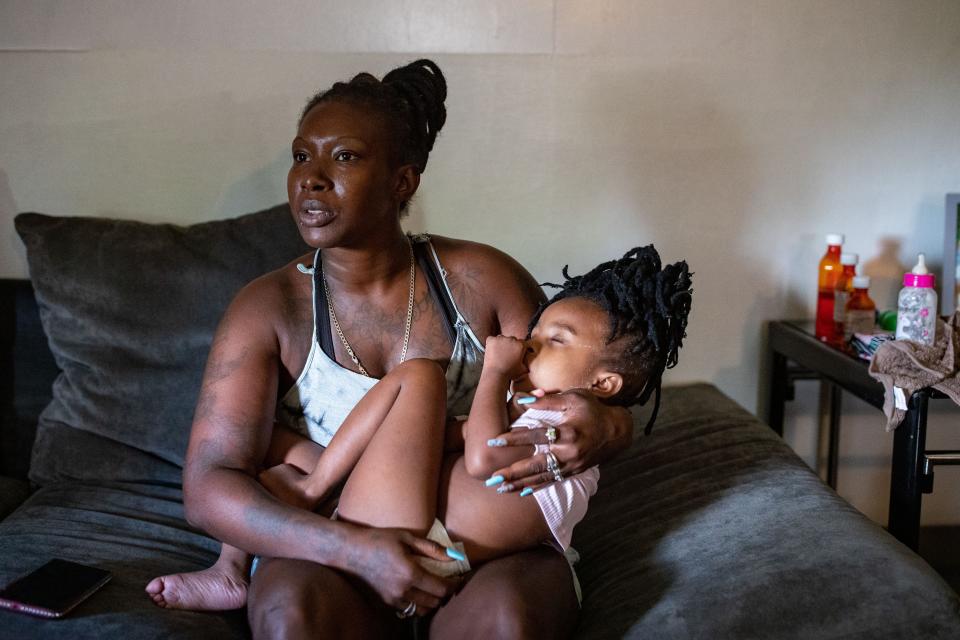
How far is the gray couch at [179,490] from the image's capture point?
152 centimetres

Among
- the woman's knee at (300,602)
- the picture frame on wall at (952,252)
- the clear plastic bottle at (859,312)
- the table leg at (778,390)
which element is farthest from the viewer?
the table leg at (778,390)

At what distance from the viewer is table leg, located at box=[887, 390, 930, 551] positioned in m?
2.00

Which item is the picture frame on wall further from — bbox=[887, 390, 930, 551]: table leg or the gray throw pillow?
the gray throw pillow

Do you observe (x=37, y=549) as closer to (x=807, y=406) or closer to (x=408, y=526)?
(x=408, y=526)

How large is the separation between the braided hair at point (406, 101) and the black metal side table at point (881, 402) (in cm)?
115

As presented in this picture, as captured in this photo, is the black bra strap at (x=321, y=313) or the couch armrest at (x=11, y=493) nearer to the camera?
the black bra strap at (x=321, y=313)

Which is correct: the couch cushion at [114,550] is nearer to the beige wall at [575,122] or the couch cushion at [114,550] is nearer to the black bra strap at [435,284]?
the black bra strap at [435,284]

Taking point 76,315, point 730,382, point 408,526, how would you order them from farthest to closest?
point 730,382, point 76,315, point 408,526

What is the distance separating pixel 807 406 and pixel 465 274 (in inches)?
55.5

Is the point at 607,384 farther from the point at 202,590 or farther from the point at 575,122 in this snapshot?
the point at 575,122

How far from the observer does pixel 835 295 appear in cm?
249

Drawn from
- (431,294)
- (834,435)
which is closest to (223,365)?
(431,294)

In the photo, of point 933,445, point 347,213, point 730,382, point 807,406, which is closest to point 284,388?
point 347,213

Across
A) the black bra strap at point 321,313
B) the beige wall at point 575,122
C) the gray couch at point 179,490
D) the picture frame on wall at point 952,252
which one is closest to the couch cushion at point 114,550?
the gray couch at point 179,490
